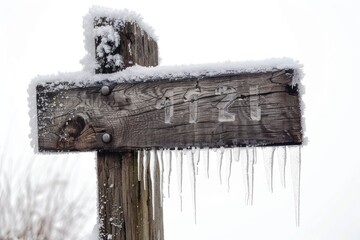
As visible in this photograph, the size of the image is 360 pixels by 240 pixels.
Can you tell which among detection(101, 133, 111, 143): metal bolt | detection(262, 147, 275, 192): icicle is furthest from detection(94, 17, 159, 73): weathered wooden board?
detection(262, 147, 275, 192): icicle

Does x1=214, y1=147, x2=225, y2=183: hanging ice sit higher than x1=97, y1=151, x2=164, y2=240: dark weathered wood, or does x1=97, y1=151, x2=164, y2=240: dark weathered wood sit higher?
x1=214, y1=147, x2=225, y2=183: hanging ice

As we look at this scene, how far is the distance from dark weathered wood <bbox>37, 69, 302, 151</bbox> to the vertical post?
0.09m

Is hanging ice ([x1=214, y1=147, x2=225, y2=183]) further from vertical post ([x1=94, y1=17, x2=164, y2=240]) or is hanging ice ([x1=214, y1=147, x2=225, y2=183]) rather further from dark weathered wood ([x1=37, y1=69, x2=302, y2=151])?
vertical post ([x1=94, y1=17, x2=164, y2=240])

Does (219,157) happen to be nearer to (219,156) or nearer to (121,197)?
(219,156)

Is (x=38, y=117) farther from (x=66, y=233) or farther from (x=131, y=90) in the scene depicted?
(x=66, y=233)

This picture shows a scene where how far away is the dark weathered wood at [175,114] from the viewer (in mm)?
1445

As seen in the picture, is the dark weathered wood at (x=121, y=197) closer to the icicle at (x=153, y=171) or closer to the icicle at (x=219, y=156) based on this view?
the icicle at (x=153, y=171)

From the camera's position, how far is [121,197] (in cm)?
166

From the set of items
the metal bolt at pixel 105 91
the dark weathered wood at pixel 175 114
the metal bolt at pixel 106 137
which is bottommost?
the metal bolt at pixel 106 137

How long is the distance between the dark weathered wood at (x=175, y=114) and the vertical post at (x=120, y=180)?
0.09 m

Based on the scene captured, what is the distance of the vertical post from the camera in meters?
1.66

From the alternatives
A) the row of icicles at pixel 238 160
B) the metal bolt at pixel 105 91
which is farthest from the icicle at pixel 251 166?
the metal bolt at pixel 105 91

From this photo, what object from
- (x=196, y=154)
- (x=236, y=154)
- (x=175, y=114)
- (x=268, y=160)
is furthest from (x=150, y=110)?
(x=268, y=160)

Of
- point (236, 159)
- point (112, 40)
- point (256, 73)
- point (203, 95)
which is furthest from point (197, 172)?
point (112, 40)
